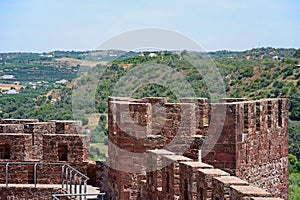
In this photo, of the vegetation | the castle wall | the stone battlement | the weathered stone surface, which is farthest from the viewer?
the vegetation

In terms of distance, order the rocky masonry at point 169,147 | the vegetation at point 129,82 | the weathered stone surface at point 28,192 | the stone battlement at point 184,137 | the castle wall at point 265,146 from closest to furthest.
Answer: the rocky masonry at point 169,147 → the stone battlement at point 184,137 → the castle wall at point 265,146 → the weathered stone surface at point 28,192 → the vegetation at point 129,82

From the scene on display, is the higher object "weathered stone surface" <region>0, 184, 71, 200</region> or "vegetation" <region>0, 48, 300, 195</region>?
"vegetation" <region>0, 48, 300, 195</region>

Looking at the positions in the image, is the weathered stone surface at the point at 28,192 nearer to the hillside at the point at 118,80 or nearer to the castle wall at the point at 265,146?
the castle wall at the point at 265,146

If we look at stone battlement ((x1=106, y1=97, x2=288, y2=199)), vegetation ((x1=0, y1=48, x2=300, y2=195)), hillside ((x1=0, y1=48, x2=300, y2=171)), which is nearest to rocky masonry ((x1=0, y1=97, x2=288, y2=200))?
stone battlement ((x1=106, y1=97, x2=288, y2=199))

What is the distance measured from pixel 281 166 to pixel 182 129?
3063 millimetres

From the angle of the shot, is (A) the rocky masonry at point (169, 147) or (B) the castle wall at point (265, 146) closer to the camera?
(A) the rocky masonry at point (169, 147)

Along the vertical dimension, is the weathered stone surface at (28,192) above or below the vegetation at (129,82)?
below

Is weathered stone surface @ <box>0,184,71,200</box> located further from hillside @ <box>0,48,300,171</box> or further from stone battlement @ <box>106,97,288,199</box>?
hillside @ <box>0,48,300,171</box>

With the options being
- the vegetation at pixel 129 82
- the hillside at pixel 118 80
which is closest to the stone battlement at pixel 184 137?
the hillside at pixel 118 80

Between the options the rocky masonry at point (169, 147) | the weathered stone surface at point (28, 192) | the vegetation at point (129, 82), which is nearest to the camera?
the rocky masonry at point (169, 147)

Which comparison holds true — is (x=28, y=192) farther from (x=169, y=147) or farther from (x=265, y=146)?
(x=265, y=146)

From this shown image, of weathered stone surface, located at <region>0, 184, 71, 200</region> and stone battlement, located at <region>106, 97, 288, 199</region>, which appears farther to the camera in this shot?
weathered stone surface, located at <region>0, 184, 71, 200</region>

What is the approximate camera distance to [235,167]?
13.5 meters

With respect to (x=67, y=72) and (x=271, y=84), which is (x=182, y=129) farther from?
(x=271, y=84)
